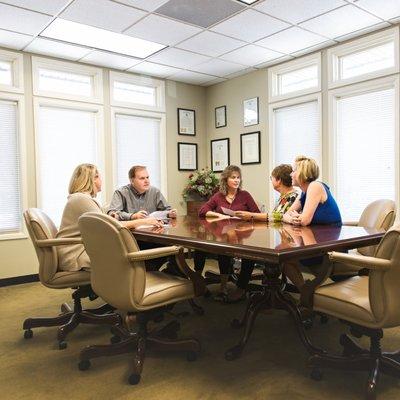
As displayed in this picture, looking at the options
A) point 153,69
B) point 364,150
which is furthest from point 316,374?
point 153,69

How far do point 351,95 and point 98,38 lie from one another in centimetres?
271

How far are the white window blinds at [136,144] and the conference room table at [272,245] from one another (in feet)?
8.51

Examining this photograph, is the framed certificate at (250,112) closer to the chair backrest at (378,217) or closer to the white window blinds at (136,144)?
the white window blinds at (136,144)

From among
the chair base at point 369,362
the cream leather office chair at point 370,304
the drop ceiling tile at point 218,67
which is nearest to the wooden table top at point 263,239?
the cream leather office chair at point 370,304

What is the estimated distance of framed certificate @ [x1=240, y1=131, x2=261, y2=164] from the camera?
5.21 meters

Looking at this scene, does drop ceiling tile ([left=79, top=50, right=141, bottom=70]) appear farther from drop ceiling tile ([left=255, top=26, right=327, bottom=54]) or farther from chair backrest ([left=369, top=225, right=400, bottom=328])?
chair backrest ([left=369, top=225, right=400, bottom=328])

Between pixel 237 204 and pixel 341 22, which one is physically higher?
pixel 341 22

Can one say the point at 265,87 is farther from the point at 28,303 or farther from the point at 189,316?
the point at 28,303

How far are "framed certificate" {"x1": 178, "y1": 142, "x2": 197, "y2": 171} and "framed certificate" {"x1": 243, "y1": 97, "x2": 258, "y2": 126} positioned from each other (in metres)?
0.91

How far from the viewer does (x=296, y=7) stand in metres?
3.37

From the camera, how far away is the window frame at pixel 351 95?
3838 mm

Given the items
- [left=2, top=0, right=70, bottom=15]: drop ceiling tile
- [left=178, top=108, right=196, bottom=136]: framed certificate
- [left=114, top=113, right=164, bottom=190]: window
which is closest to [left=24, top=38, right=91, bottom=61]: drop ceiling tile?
[left=2, top=0, right=70, bottom=15]: drop ceiling tile

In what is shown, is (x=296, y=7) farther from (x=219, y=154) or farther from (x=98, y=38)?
(x=219, y=154)

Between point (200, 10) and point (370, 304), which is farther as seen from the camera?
point (200, 10)
